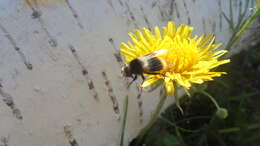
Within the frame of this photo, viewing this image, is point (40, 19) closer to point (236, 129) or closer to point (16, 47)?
point (16, 47)

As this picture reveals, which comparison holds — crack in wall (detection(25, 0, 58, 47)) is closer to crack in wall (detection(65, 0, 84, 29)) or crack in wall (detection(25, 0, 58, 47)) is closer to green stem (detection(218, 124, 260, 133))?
crack in wall (detection(65, 0, 84, 29))

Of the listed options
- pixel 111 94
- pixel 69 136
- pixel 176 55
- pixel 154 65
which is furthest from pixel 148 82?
pixel 69 136

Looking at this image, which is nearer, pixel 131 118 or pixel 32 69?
pixel 32 69

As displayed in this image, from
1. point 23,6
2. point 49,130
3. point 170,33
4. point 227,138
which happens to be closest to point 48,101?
point 49,130

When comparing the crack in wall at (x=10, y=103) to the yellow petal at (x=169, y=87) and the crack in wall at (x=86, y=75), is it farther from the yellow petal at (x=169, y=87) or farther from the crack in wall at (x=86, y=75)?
the yellow petal at (x=169, y=87)

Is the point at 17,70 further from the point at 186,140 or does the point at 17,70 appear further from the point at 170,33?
the point at 186,140

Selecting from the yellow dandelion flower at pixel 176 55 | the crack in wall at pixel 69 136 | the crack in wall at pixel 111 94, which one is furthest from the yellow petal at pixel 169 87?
the crack in wall at pixel 69 136

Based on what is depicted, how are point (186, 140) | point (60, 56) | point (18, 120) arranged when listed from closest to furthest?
1. point (18, 120)
2. point (60, 56)
3. point (186, 140)

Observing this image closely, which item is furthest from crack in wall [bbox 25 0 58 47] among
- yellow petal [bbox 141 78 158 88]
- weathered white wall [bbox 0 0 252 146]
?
yellow petal [bbox 141 78 158 88]

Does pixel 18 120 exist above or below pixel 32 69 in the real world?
below
